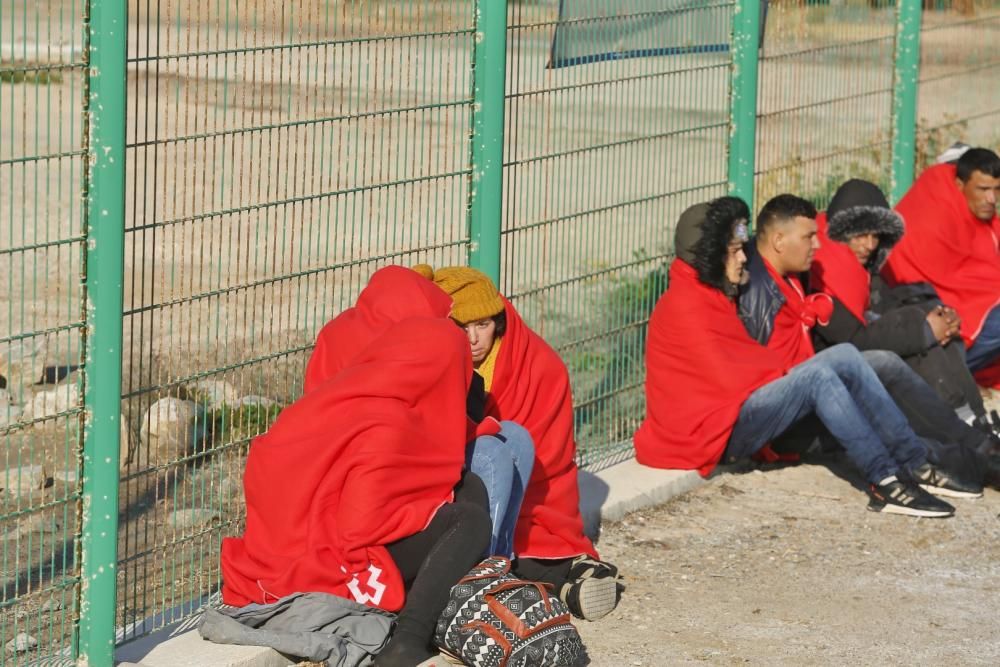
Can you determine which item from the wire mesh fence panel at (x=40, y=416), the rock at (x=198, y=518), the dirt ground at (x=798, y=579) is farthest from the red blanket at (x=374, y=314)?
the dirt ground at (x=798, y=579)

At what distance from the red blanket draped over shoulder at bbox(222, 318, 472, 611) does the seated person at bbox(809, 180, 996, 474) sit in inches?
108

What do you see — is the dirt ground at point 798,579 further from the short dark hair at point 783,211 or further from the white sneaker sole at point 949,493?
the short dark hair at point 783,211

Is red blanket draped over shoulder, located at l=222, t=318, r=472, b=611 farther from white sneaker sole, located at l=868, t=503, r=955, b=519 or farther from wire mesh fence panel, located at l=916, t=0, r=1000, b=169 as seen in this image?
wire mesh fence panel, located at l=916, t=0, r=1000, b=169

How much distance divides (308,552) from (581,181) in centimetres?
240

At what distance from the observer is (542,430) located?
526cm

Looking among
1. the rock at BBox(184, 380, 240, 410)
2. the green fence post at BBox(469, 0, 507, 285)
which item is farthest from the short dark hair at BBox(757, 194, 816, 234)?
the rock at BBox(184, 380, 240, 410)

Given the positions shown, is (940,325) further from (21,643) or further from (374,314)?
(21,643)

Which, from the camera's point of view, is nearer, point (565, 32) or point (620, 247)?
point (565, 32)

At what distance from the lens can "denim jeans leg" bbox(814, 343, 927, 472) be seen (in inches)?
245

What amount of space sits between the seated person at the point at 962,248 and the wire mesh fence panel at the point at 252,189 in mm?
3438

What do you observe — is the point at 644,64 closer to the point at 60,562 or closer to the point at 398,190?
the point at 398,190

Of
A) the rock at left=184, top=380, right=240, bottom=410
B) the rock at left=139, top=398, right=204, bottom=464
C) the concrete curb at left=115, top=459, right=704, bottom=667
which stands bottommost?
the concrete curb at left=115, top=459, right=704, bottom=667

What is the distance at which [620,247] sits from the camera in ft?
21.9

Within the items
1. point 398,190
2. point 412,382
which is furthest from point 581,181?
point 412,382
